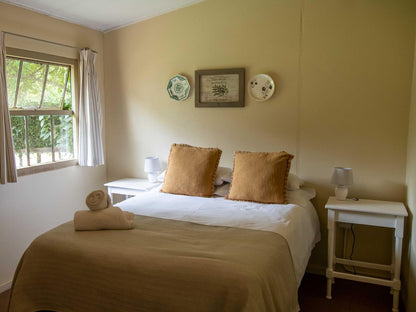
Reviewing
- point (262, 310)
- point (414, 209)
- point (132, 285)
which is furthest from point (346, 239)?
point (132, 285)

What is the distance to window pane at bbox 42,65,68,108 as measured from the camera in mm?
3447

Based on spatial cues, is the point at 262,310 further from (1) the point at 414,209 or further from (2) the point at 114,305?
(1) the point at 414,209

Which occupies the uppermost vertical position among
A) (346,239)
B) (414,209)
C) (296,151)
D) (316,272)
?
(296,151)

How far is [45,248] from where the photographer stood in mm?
2135

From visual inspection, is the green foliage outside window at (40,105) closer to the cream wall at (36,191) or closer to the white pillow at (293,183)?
the cream wall at (36,191)

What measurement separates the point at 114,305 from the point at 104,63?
298 cm

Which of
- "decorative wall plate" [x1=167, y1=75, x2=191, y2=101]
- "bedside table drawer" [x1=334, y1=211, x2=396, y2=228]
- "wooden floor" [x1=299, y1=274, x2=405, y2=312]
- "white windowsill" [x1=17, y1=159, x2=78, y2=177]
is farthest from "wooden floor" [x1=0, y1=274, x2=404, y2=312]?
"decorative wall plate" [x1=167, y1=75, x2=191, y2=101]

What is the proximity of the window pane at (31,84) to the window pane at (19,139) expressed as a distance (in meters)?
0.14

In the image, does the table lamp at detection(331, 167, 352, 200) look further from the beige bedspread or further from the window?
the window

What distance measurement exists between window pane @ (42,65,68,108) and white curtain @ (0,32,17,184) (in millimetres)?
562

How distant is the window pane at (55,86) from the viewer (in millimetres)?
3447

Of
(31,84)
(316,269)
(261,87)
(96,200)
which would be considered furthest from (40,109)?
(316,269)

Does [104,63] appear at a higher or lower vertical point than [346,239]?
higher

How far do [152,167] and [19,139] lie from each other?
1250 mm
